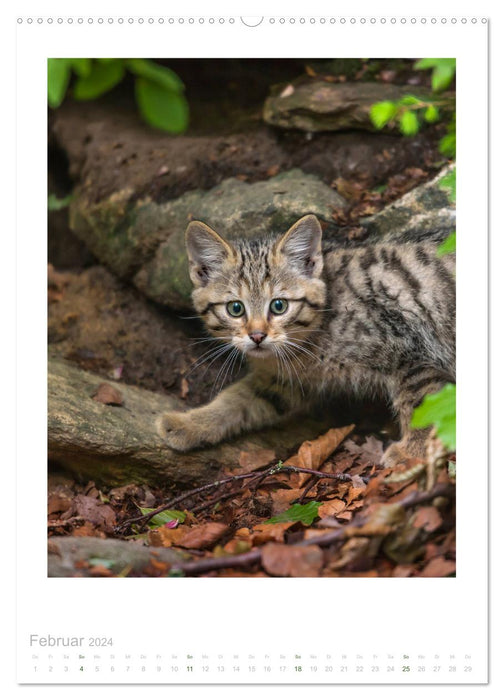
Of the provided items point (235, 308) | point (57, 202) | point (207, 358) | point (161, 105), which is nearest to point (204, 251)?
point (235, 308)

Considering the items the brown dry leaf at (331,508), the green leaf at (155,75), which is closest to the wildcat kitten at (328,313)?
the brown dry leaf at (331,508)

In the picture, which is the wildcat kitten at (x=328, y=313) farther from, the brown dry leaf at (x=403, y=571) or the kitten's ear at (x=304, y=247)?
the brown dry leaf at (x=403, y=571)

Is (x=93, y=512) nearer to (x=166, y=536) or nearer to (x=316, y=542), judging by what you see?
(x=166, y=536)

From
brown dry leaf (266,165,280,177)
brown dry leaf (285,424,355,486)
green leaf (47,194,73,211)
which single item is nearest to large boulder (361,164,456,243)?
brown dry leaf (266,165,280,177)

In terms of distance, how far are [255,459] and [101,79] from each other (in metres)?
2.60

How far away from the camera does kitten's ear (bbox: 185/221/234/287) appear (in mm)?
3393

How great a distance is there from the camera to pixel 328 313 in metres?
3.53

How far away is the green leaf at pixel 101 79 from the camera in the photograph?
4.56ft

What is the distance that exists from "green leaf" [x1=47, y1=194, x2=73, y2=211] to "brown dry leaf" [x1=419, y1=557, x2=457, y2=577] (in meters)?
4.54

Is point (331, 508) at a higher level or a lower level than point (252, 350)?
lower

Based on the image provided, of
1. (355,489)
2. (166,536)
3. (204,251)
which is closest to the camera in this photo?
(166,536)

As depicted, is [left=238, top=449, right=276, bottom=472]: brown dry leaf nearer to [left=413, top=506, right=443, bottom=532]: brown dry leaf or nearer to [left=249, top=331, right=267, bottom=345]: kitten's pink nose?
[left=249, top=331, right=267, bottom=345]: kitten's pink nose
